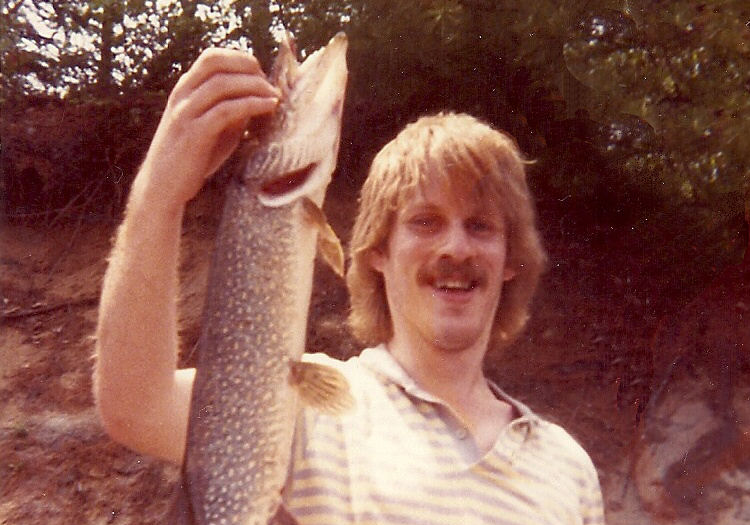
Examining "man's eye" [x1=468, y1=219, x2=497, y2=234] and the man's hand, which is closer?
the man's hand

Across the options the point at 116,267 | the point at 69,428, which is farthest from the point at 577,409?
the point at 116,267

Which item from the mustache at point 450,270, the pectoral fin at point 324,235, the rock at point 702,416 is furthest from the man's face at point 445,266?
the rock at point 702,416

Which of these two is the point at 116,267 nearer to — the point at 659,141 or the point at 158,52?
the point at 659,141

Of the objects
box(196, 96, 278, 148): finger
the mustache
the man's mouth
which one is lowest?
the man's mouth

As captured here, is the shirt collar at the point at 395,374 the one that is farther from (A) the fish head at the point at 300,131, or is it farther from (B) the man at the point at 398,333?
(A) the fish head at the point at 300,131

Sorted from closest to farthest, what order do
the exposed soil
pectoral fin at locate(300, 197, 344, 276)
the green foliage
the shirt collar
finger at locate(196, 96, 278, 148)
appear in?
finger at locate(196, 96, 278, 148)
pectoral fin at locate(300, 197, 344, 276)
the shirt collar
the green foliage
the exposed soil

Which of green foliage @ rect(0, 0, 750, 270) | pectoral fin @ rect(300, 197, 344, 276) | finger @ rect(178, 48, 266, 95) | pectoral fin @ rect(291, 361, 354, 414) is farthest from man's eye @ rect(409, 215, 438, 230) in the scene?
green foliage @ rect(0, 0, 750, 270)

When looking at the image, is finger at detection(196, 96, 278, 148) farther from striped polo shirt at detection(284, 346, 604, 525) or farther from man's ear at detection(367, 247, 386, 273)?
man's ear at detection(367, 247, 386, 273)

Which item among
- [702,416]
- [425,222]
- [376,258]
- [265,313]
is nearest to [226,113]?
[265,313]
